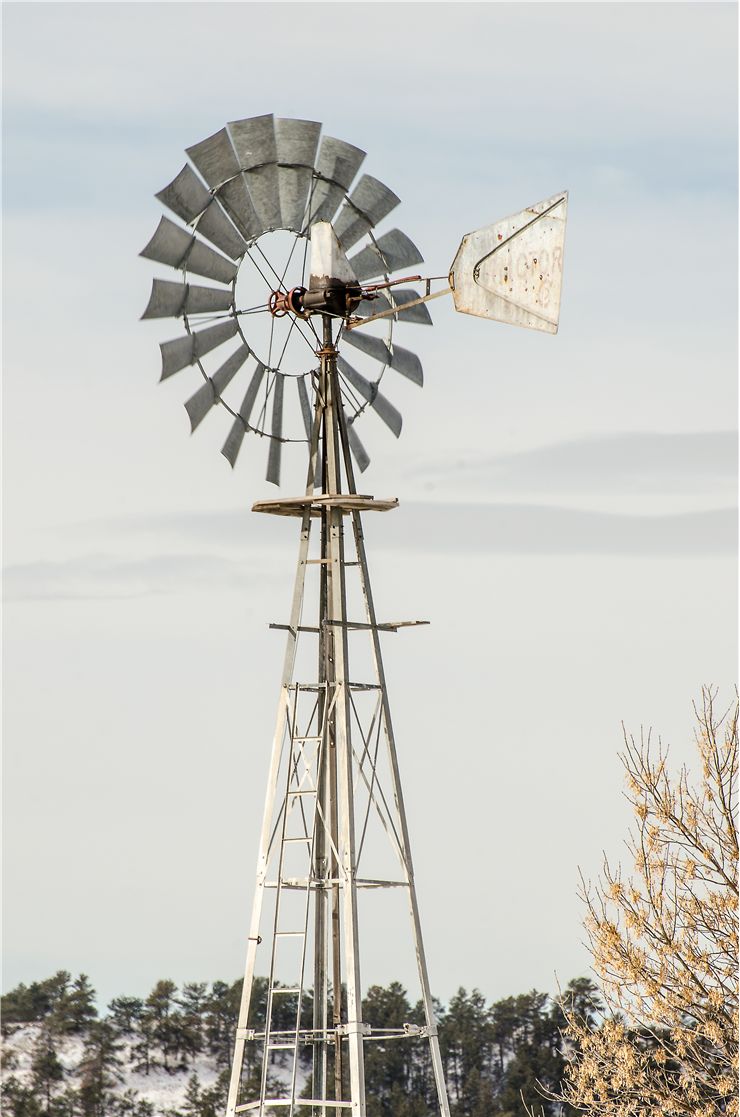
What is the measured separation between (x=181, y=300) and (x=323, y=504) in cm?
181

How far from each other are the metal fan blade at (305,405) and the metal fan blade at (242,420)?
0.40 metres

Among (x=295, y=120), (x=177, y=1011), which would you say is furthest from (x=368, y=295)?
(x=177, y=1011)

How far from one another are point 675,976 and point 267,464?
518 centimetres

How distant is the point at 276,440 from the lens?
1447 cm

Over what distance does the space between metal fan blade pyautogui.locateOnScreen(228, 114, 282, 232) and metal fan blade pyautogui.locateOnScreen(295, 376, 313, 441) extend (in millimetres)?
1241

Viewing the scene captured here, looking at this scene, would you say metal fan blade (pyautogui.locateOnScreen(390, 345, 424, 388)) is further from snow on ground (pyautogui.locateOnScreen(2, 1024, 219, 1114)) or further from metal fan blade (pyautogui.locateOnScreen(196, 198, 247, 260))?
snow on ground (pyautogui.locateOnScreen(2, 1024, 219, 1114))

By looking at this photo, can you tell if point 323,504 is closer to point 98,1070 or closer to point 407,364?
point 407,364

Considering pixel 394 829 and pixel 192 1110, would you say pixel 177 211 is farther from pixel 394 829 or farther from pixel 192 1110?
pixel 192 1110

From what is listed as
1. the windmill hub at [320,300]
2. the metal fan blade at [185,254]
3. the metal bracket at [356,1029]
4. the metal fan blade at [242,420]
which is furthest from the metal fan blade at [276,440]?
the metal bracket at [356,1029]

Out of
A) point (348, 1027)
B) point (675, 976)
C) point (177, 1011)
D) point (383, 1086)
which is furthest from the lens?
point (177, 1011)

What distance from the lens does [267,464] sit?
14.5 metres

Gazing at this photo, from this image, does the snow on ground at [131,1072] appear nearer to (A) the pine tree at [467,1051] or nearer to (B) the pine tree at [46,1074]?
(B) the pine tree at [46,1074]

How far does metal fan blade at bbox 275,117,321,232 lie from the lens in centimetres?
1392

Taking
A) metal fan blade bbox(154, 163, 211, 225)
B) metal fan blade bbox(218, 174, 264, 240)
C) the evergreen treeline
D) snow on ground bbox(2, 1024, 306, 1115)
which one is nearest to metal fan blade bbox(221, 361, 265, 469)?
metal fan blade bbox(218, 174, 264, 240)
